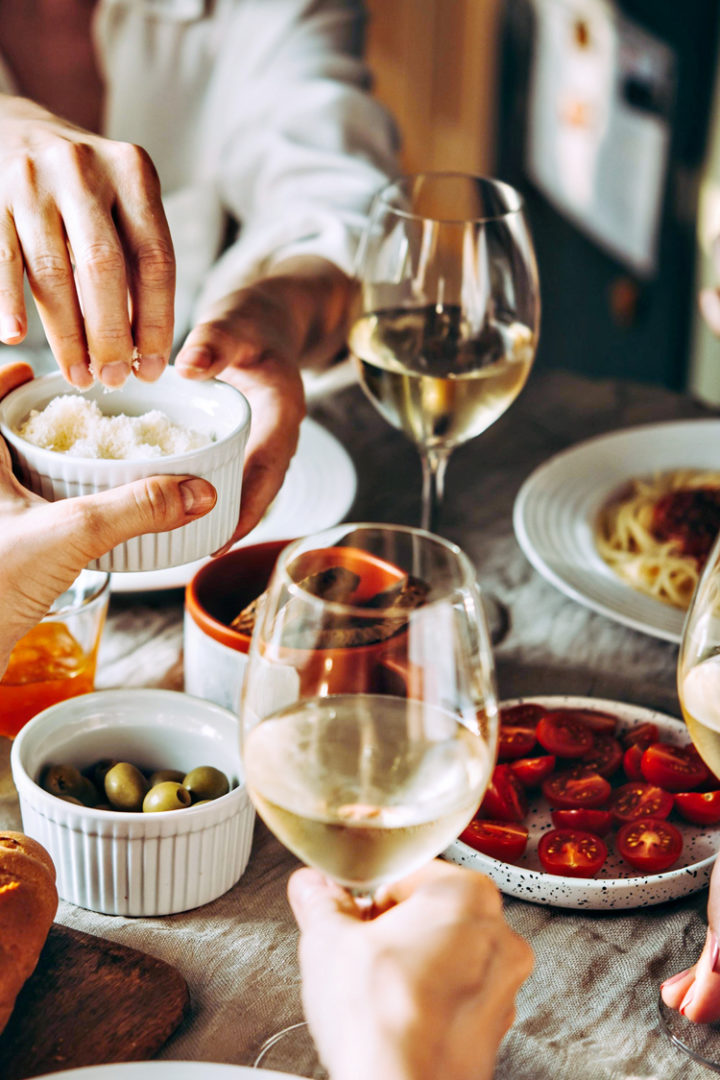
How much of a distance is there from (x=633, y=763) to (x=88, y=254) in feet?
1.93

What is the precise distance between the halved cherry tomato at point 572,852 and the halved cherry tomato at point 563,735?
0.09m

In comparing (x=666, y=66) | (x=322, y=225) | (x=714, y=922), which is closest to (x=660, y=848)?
(x=714, y=922)

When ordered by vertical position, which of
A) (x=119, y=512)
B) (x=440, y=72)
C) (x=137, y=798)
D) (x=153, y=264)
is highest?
(x=153, y=264)

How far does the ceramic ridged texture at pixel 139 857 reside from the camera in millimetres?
777

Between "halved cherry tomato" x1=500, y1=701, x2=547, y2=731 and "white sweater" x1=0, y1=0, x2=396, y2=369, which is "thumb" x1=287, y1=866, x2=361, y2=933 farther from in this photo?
"white sweater" x1=0, y1=0, x2=396, y2=369

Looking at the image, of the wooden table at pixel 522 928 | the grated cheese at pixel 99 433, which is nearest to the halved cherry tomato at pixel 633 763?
the wooden table at pixel 522 928

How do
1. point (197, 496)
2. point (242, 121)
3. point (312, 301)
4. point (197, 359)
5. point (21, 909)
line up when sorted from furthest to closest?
point (242, 121), point (312, 301), point (197, 359), point (197, 496), point (21, 909)

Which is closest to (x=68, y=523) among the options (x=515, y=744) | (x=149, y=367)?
(x=149, y=367)

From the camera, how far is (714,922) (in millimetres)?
724

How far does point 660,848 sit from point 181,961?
35 centimetres

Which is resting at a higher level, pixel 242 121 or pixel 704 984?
pixel 242 121

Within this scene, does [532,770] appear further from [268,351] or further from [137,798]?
[268,351]

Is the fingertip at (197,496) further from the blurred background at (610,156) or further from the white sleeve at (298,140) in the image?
the blurred background at (610,156)

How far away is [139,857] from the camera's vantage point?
783 millimetres
